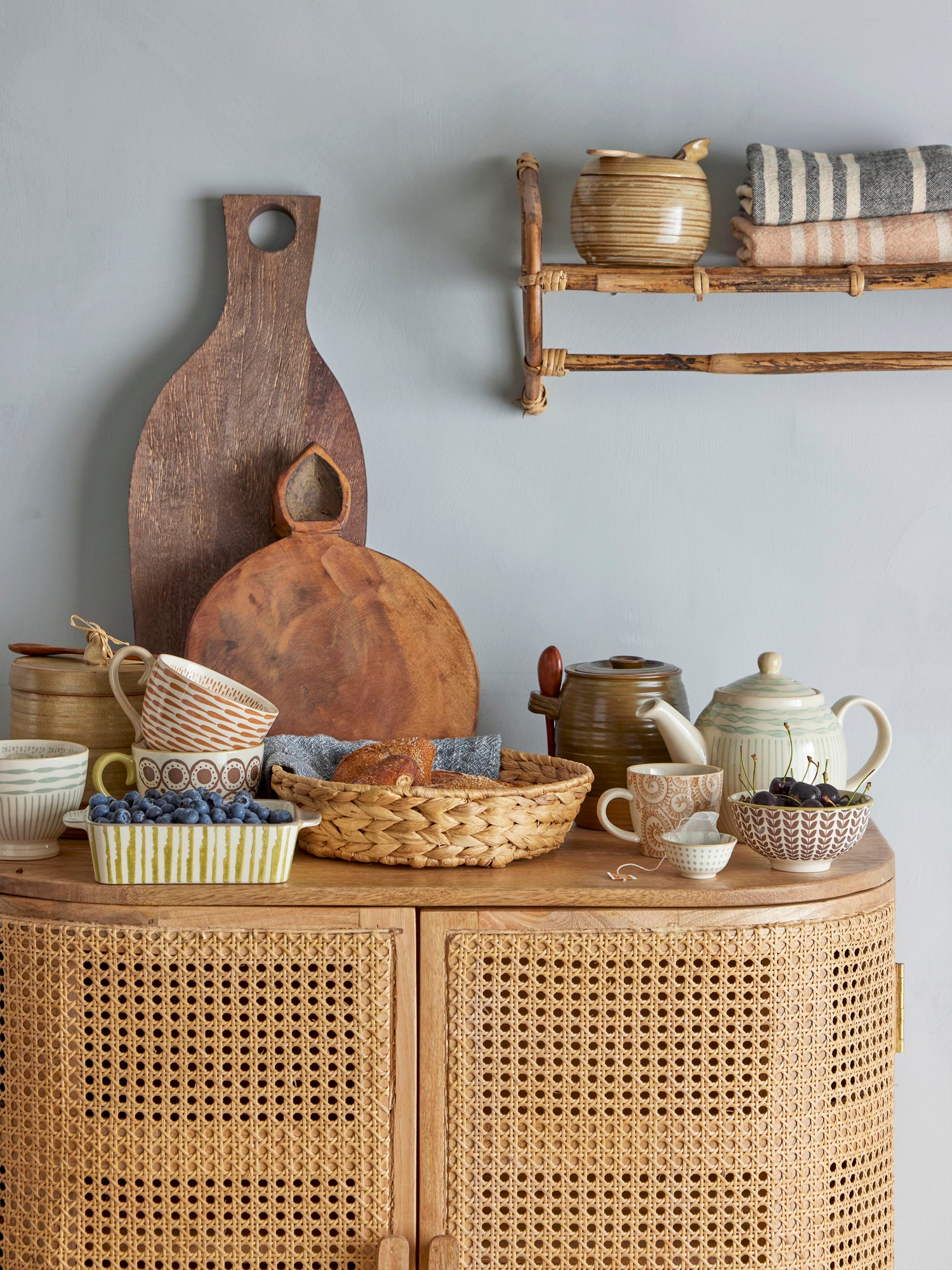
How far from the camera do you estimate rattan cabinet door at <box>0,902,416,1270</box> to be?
40.9 inches

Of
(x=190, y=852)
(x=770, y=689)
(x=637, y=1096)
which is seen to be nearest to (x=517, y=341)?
(x=770, y=689)

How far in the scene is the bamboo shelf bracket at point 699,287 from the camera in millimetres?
1285

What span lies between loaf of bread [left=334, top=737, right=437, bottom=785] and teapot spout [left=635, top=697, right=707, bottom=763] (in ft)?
0.76

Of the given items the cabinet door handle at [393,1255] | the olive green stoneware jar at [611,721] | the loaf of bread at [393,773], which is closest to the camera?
the cabinet door handle at [393,1255]

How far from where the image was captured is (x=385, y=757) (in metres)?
1.16

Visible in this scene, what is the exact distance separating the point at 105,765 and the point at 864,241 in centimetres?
106

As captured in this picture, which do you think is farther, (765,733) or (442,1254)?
(765,733)

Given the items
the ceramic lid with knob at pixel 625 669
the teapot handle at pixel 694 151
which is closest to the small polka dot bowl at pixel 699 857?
the ceramic lid with knob at pixel 625 669

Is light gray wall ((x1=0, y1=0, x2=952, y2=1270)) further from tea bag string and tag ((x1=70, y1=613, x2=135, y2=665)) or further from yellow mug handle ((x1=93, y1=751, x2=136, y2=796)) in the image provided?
yellow mug handle ((x1=93, y1=751, x2=136, y2=796))

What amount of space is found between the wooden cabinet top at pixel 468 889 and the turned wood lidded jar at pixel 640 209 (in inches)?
27.9

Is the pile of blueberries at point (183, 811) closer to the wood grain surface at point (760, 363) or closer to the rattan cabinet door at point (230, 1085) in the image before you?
the rattan cabinet door at point (230, 1085)

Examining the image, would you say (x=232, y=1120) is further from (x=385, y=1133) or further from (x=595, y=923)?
(x=595, y=923)

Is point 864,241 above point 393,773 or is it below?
above

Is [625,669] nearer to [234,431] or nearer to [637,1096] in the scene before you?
[637,1096]
